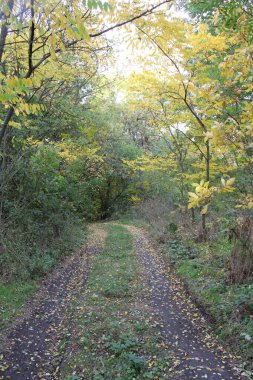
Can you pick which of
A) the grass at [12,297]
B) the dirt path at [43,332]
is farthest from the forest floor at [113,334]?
the grass at [12,297]

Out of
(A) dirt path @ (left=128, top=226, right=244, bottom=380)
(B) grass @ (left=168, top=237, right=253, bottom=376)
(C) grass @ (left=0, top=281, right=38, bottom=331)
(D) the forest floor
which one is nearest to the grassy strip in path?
(D) the forest floor

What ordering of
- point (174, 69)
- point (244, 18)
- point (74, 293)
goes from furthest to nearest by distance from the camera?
point (174, 69)
point (74, 293)
point (244, 18)

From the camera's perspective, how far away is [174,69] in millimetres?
8859

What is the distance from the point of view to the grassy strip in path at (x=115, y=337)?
13.7 ft

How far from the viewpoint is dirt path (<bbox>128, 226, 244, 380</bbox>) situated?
13.6 ft

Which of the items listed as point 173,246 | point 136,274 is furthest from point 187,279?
point 173,246

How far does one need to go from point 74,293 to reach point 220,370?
366 cm

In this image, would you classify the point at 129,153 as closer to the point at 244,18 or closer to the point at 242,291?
the point at 242,291

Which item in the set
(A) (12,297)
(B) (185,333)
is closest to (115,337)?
(B) (185,333)

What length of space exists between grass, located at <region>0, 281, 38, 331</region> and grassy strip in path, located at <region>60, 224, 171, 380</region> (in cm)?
111

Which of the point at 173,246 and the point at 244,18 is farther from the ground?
the point at 244,18

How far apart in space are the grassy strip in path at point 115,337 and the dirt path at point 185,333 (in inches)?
8.3

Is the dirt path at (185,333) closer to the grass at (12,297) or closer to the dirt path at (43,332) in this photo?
the dirt path at (43,332)

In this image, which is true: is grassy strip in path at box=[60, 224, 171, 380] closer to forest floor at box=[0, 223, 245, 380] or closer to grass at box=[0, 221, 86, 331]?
forest floor at box=[0, 223, 245, 380]
